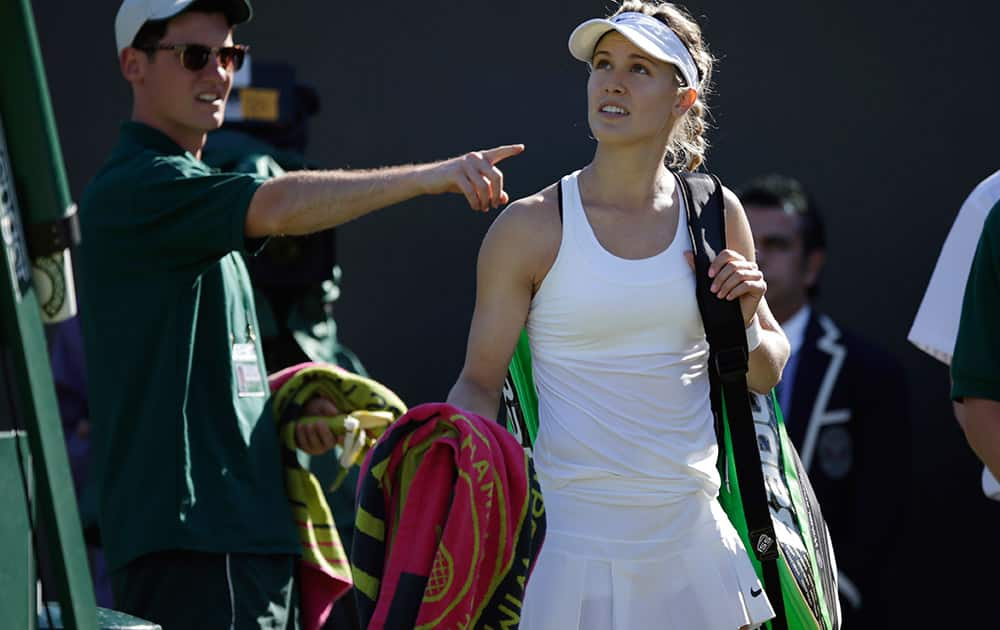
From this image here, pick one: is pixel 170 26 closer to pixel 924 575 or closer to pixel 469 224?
pixel 469 224

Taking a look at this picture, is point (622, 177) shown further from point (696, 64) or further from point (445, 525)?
point (445, 525)

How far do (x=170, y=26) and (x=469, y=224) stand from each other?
8.46 feet

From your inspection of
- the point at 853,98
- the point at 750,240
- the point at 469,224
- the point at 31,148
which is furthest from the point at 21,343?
the point at 853,98

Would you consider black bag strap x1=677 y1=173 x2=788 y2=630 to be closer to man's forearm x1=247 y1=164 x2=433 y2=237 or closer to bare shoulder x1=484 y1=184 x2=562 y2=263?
bare shoulder x1=484 y1=184 x2=562 y2=263

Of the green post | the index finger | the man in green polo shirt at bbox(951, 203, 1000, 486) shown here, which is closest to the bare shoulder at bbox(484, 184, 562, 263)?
the index finger

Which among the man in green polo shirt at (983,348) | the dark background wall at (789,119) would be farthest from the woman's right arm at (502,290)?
the dark background wall at (789,119)

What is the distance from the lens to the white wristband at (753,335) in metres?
3.08

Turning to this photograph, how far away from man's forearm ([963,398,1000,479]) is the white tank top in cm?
49

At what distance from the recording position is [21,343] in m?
1.75

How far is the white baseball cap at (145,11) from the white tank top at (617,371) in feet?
3.27

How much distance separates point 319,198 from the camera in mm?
2984

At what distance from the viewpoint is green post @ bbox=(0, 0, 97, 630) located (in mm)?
1753

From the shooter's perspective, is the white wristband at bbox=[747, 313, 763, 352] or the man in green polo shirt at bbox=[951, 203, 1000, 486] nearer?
the man in green polo shirt at bbox=[951, 203, 1000, 486]

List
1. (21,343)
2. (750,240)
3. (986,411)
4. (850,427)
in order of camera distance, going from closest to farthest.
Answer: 1. (21,343)
2. (986,411)
3. (750,240)
4. (850,427)
